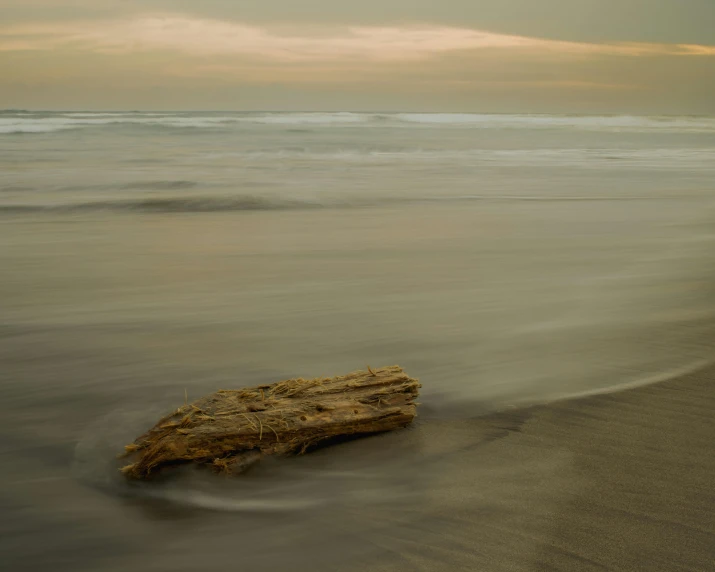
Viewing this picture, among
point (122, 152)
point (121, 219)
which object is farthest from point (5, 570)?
point (122, 152)

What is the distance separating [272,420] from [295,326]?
6.74 ft

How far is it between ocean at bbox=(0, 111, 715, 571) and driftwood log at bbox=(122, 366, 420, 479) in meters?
0.10

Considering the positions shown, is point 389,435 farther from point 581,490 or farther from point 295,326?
point 295,326

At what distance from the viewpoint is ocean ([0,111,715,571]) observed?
9.04ft

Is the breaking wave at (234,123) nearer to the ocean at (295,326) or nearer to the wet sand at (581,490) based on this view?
the ocean at (295,326)

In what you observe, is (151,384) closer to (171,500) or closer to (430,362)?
(171,500)

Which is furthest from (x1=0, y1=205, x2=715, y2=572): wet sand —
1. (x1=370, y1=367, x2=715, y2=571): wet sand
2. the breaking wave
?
the breaking wave

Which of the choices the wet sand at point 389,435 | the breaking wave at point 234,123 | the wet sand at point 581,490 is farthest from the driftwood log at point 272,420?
the breaking wave at point 234,123

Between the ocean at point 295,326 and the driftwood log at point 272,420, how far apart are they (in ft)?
0.32

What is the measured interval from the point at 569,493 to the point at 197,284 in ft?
14.7

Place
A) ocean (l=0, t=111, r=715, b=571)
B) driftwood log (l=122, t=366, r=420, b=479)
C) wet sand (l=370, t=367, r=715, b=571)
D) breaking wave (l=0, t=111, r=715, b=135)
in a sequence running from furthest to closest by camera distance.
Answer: breaking wave (l=0, t=111, r=715, b=135) → driftwood log (l=122, t=366, r=420, b=479) → ocean (l=0, t=111, r=715, b=571) → wet sand (l=370, t=367, r=715, b=571)

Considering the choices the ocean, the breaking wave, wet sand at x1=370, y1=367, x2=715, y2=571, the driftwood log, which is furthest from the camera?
the breaking wave

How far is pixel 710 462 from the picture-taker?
310cm

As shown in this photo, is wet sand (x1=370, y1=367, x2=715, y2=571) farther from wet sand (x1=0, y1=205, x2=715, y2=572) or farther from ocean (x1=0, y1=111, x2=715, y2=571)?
ocean (x1=0, y1=111, x2=715, y2=571)
